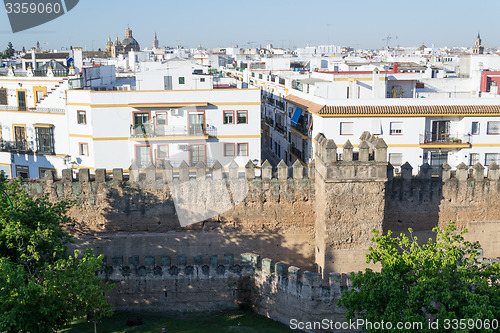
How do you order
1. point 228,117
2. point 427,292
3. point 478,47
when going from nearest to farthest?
point 427,292
point 228,117
point 478,47

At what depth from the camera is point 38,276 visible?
51.8ft

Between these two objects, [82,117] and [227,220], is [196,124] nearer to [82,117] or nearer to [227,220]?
[82,117]

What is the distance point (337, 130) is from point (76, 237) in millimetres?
16810

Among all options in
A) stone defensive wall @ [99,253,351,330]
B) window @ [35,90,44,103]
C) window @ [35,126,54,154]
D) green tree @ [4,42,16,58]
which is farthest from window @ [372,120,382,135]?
green tree @ [4,42,16,58]

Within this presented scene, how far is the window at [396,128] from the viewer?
32.7 m

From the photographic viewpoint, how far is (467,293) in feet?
43.4

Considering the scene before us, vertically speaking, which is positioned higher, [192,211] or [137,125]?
[137,125]

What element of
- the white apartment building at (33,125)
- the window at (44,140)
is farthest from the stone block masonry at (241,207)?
the window at (44,140)

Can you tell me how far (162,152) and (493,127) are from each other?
63.9 feet

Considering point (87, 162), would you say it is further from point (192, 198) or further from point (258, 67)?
point (258, 67)

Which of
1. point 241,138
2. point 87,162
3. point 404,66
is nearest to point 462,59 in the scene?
point 404,66

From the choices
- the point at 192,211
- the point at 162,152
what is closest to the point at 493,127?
the point at 162,152

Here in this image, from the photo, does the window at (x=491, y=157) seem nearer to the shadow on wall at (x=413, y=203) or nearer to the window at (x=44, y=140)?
the shadow on wall at (x=413, y=203)

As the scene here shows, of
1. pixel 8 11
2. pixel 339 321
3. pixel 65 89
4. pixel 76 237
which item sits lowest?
pixel 339 321
